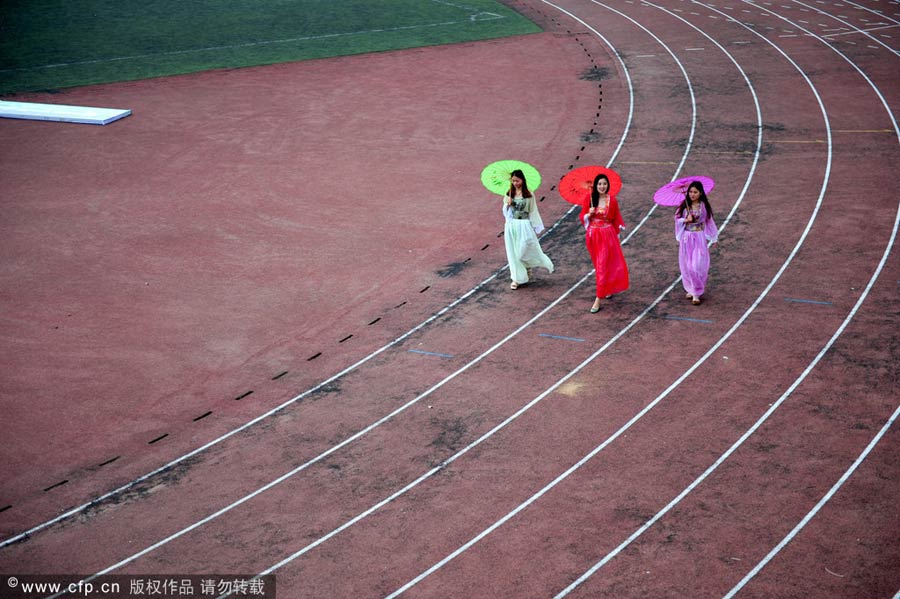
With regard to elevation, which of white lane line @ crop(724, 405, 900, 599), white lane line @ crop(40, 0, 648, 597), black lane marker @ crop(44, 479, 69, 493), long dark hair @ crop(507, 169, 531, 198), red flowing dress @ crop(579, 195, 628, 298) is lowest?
black lane marker @ crop(44, 479, 69, 493)

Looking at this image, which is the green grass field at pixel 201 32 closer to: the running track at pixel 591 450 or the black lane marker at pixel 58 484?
the running track at pixel 591 450

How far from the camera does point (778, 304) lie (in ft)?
35.8

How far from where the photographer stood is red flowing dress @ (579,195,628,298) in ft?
36.4

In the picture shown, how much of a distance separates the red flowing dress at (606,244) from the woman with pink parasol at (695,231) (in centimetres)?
69

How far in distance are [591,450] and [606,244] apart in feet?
10.6

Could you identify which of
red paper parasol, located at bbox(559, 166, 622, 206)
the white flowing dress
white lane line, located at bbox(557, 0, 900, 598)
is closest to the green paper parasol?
the white flowing dress

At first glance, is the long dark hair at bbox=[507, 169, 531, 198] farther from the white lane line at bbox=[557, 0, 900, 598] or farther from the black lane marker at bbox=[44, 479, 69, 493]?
the black lane marker at bbox=[44, 479, 69, 493]

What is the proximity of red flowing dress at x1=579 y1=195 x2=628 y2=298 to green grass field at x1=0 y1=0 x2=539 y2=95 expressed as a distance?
14.6 m

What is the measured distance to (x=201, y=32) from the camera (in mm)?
26375

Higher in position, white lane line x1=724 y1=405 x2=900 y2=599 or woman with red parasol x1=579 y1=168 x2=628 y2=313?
woman with red parasol x1=579 y1=168 x2=628 y2=313

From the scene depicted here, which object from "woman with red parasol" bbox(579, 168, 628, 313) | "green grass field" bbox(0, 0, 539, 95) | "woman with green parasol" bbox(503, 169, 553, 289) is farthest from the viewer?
"green grass field" bbox(0, 0, 539, 95)

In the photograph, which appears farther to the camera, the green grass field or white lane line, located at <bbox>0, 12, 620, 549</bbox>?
the green grass field

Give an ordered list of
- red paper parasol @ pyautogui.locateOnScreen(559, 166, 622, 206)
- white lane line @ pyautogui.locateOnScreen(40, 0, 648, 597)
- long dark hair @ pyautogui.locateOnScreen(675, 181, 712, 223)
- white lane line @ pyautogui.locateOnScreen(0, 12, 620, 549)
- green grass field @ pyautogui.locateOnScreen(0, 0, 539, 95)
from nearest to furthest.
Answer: white lane line @ pyautogui.locateOnScreen(40, 0, 648, 597) < white lane line @ pyautogui.locateOnScreen(0, 12, 620, 549) < long dark hair @ pyautogui.locateOnScreen(675, 181, 712, 223) < red paper parasol @ pyautogui.locateOnScreen(559, 166, 622, 206) < green grass field @ pyautogui.locateOnScreen(0, 0, 539, 95)

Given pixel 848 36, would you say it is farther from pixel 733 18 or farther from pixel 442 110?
pixel 442 110
